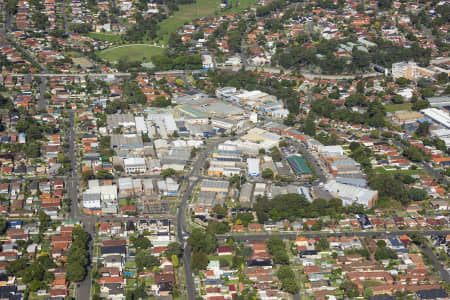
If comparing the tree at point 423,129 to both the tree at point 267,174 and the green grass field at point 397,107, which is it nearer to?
the green grass field at point 397,107

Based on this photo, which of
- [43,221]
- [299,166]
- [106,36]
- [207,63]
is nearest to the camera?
[43,221]

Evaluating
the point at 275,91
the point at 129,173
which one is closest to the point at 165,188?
the point at 129,173

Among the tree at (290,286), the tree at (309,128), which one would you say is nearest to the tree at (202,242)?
the tree at (290,286)

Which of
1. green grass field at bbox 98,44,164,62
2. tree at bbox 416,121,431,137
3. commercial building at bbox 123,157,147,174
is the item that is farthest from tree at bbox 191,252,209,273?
green grass field at bbox 98,44,164,62

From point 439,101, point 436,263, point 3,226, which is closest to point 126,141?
point 3,226

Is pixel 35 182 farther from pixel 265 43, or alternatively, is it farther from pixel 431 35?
pixel 431 35

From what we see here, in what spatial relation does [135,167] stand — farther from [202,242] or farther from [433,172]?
[433,172]

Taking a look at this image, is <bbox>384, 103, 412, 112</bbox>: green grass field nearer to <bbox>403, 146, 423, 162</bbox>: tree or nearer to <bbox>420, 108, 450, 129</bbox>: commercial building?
<bbox>420, 108, 450, 129</bbox>: commercial building
